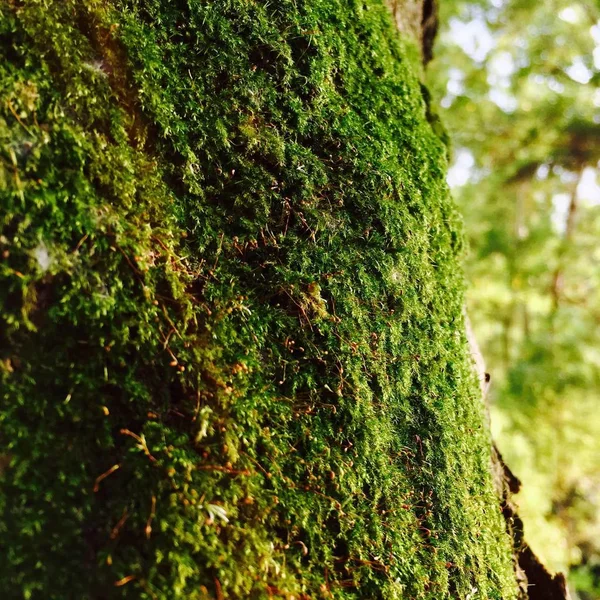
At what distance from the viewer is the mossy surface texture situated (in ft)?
4.09

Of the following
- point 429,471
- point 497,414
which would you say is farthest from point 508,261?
point 429,471

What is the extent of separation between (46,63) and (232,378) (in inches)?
45.4

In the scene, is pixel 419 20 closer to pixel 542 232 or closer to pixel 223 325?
pixel 223 325

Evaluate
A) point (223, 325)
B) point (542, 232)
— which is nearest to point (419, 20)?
point (223, 325)

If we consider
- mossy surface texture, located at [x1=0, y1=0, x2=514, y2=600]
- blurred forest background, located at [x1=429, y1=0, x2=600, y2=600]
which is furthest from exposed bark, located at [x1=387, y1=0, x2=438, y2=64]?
blurred forest background, located at [x1=429, y1=0, x2=600, y2=600]

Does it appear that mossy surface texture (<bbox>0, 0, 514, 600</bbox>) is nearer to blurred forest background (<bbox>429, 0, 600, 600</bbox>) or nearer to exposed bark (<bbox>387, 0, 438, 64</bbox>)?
exposed bark (<bbox>387, 0, 438, 64</bbox>)

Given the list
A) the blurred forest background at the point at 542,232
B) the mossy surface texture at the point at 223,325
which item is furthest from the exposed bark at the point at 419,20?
the blurred forest background at the point at 542,232

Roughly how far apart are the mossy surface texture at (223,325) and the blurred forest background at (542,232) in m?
8.31

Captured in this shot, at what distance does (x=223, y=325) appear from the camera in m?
1.65

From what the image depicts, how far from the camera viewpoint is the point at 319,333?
1860 millimetres

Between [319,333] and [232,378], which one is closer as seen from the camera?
[232,378]

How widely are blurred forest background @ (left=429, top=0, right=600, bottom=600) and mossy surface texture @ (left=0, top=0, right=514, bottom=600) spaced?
8.31 metres

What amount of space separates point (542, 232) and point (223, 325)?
11291 mm

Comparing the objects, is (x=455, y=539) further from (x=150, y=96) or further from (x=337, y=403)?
(x=150, y=96)
